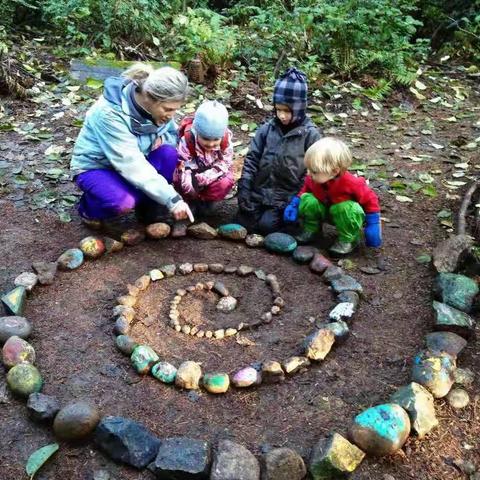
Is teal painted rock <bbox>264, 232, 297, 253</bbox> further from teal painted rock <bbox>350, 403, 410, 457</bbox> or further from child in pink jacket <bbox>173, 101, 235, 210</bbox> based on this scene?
teal painted rock <bbox>350, 403, 410, 457</bbox>

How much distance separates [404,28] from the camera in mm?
8555

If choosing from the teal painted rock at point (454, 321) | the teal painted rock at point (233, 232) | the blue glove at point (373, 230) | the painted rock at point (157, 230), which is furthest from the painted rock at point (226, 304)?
the teal painted rock at point (454, 321)

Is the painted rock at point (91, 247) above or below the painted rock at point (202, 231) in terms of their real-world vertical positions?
above

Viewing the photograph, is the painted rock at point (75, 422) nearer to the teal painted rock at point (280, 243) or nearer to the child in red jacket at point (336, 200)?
the teal painted rock at point (280, 243)

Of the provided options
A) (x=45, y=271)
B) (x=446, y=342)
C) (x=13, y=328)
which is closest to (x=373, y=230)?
(x=446, y=342)

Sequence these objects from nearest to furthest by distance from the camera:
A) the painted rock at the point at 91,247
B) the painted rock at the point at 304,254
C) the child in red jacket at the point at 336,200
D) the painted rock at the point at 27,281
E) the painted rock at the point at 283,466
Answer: the painted rock at the point at 283,466, the painted rock at the point at 27,281, the child in red jacket at the point at 336,200, the painted rock at the point at 91,247, the painted rock at the point at 304,254

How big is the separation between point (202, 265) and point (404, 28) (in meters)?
5.96

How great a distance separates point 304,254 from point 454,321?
121cm

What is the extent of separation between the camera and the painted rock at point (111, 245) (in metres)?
4.37

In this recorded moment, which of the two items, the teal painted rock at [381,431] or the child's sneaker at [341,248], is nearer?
the teal painted rock at [381,431]

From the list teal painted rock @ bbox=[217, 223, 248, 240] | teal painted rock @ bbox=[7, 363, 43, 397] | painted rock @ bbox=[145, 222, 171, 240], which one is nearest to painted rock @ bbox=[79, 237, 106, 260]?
painted rock @ bbox=[145, 222, 171, 240]

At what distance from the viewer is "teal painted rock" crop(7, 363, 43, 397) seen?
3.14m

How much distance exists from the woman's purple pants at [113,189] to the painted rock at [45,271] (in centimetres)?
58

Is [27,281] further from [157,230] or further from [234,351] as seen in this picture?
[234,351]
